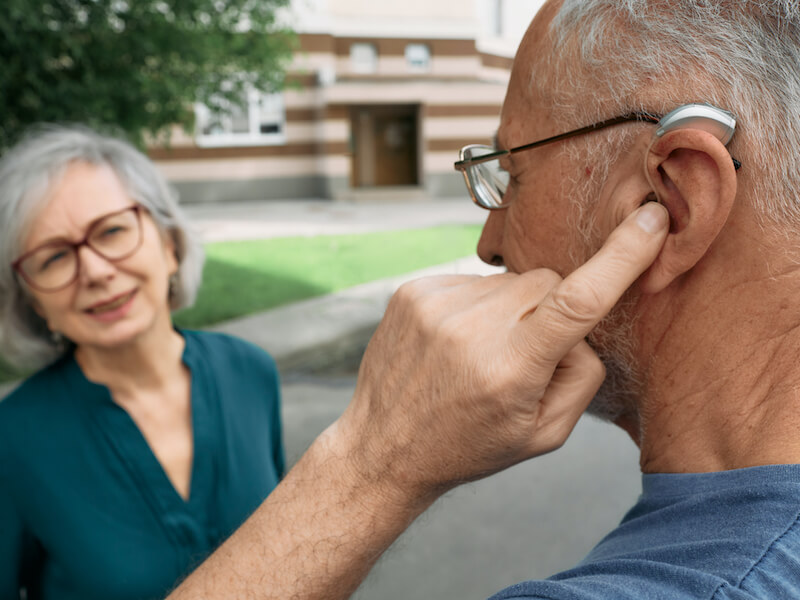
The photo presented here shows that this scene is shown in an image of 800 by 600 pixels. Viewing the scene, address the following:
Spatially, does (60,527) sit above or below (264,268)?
above

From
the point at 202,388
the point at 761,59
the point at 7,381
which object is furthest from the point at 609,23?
the point at 7,381

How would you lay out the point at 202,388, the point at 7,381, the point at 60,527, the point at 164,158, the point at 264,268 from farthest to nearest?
1. the point at 164,158
2. the point at 264,268
3. the point at 7,381
4. the point at 202,388
5. the point at 60,527

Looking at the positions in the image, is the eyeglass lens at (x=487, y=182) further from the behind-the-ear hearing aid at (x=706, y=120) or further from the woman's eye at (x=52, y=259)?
the woman's eye at (x=52, y=259)

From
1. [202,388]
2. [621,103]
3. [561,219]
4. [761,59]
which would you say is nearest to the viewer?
[761,59]

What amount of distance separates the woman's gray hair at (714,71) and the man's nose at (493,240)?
0.33 m

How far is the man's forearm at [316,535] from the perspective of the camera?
120cm

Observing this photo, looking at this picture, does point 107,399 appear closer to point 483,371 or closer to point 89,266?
point 89,266

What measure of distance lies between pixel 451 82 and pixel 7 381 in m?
20.4

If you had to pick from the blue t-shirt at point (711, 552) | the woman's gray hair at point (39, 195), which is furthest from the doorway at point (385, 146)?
the blue t-shirt at point (711, 552)

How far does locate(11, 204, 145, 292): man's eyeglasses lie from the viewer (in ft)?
7.50

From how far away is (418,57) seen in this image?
2466cm

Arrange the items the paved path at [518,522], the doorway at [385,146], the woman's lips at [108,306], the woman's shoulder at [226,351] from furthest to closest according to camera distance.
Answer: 1. the doorway at [385,146]
2. the paved path at [518,522]
3. the woman's shoulder at [226,351]
4. the woman's lips at [108,306]

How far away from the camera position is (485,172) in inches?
60.5

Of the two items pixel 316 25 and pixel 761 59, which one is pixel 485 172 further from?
pixel 316 25
